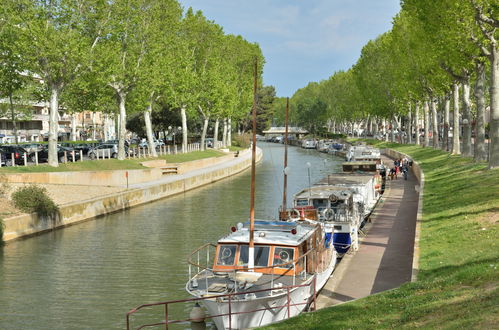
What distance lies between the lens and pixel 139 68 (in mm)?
56094

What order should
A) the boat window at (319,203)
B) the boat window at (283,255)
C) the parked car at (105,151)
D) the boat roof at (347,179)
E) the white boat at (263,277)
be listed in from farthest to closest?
the parked car at (105,151)
the boat roof at (347,179)
the boat window at (319,203)
the boat window at (283,255)
the white boat at (263,277)

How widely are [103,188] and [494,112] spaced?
2768 centimetres

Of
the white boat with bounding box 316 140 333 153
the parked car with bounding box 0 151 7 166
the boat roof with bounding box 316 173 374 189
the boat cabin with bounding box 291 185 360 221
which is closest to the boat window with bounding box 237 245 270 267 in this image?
the boat cabin with bounding box 291 185 360 221

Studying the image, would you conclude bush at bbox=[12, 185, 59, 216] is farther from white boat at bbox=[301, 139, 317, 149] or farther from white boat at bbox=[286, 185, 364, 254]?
white boat at bbox=[301, 139, 317, 149]

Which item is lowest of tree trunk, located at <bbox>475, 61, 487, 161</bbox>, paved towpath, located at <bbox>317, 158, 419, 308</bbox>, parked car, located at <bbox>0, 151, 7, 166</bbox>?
paved towpath, located at <bbox>317, 158, 419, 308</bbox>

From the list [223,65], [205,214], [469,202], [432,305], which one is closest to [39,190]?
[205,214]

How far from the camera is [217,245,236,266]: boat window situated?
20000 mm

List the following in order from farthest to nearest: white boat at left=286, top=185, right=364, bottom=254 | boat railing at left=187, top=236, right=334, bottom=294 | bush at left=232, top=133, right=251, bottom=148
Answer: bush at left=232, top=133, right=251, bottom=148 → white boat at left=286, top=185, right=364, bottom=254 → boat railing at left=187, top=236, right=334, bottom=294

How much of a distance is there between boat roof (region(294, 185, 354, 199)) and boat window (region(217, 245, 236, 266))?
10514 millimetres

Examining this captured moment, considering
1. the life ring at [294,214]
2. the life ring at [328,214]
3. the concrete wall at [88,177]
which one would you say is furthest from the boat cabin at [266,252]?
the concrete wall at [88,177]

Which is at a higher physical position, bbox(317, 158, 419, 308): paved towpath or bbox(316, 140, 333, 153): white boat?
bbox(316, 140, 333, 153): white boat

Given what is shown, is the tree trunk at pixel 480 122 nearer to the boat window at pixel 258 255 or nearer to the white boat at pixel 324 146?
the boat window at pixel 258 255

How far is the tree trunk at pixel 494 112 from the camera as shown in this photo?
35781 mm

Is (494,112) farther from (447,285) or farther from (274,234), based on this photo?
(447,285)
